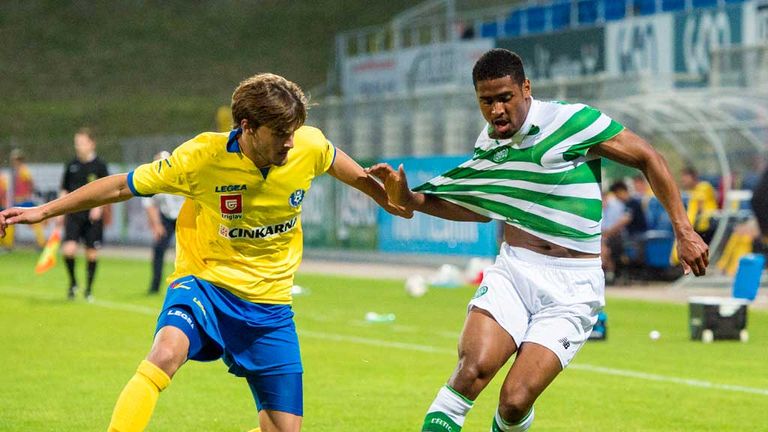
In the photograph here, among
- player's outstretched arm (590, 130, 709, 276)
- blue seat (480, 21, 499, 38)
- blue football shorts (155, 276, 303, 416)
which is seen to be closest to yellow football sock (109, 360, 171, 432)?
blue football shorts (155, 276, 303, 416)

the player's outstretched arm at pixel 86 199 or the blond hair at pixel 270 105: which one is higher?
the blond hair at pixel 270 105

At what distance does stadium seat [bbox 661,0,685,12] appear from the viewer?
33750 mm

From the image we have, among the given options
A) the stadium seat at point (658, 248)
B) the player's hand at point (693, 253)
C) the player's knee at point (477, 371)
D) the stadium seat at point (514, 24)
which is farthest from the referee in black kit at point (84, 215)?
the stadium seat at point (514, 24)

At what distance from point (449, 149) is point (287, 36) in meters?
58.0

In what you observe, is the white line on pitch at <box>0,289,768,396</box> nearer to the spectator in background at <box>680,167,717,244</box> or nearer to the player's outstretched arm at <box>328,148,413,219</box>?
the player's outstretched arm at <box>328,148,413,219</box>

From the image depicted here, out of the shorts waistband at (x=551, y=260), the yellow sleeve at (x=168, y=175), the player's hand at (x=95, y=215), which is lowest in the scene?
the player's hand at (x=95, y=215)

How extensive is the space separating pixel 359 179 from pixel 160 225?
13.6 metres

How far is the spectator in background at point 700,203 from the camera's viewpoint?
2105 centimetres

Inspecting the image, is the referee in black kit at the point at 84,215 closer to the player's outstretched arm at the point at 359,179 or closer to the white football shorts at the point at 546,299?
the player's outstretched arm at the point at 359,179

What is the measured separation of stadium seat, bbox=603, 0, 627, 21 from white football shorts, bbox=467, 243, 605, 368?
28.4 metres

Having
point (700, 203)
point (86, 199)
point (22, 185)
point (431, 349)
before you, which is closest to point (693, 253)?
point (86, 199)

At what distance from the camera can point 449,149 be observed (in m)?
27.3

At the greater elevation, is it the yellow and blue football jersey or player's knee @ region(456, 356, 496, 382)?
the yellow and blue football jersey

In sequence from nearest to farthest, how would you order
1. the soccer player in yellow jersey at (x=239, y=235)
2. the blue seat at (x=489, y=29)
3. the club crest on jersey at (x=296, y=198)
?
1. the soccer player in yellow jersey at (x=239, y=235)
2. the club crest on jersey at (x=296, y=198)
3. the blue seat at (x=489, y=29)
